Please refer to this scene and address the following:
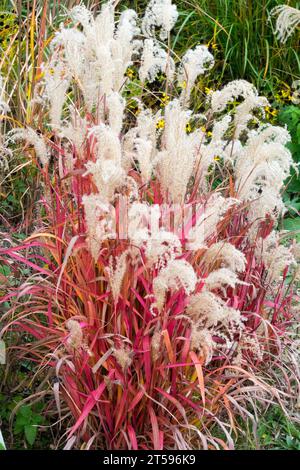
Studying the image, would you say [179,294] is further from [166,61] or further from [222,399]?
[166,61]

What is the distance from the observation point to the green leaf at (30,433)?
3.22 m

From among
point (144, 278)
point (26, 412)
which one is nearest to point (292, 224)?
point (144, 278)

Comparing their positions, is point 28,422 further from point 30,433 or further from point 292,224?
point 292,224

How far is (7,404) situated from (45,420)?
0.20m

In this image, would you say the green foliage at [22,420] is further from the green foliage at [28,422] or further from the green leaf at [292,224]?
the green leaf at [292,224]

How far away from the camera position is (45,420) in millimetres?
3443

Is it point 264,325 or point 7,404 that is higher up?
point 264,325

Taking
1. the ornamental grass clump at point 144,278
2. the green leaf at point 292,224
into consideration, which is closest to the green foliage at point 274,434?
the ornamental grass clump at point 144,278

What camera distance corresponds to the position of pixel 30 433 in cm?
323

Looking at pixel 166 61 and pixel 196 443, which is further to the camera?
pixel 166 61

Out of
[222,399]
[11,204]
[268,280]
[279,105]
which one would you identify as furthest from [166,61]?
[279,105]

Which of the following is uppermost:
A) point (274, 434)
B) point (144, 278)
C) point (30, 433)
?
point (144, 278)

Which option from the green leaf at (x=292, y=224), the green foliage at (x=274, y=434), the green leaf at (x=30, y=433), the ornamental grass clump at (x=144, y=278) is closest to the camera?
the ornamental grass clump at (x=144, y=278)
